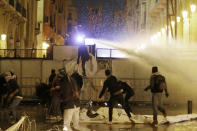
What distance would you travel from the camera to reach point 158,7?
1421 inches

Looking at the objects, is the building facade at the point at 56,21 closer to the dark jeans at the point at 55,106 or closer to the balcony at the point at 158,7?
the balcony at the point at 158,7

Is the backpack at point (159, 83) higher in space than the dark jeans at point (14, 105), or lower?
higher

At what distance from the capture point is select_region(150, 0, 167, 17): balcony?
34.4 meters

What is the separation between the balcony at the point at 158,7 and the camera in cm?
3436

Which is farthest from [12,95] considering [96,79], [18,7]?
[18,7]

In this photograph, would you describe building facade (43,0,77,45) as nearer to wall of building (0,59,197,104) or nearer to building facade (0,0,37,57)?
building facade (0,0,37,57)

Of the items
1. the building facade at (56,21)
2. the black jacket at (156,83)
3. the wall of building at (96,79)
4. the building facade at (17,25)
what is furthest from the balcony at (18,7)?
the black jacket at (156,83)

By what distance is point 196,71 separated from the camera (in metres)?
21.7

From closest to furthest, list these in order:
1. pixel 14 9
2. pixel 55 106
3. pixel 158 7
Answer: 1. pixel 55 106
2. pixel 14 9
3. pixel 158 7

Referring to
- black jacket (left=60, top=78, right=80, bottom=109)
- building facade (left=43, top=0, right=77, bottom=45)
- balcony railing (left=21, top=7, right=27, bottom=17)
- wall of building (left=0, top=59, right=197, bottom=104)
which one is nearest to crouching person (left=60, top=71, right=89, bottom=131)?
black jacket (left=60, top=78, right=80, bottom=109)

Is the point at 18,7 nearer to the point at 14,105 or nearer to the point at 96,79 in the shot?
the point at 96,79

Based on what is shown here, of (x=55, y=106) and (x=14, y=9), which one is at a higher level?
(x=14, y=9)

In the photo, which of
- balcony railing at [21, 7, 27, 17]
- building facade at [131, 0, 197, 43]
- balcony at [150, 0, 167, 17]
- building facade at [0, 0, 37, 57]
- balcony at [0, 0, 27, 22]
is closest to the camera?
building facade at [131, 0, 197, 43]

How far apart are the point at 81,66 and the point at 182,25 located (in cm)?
1794
